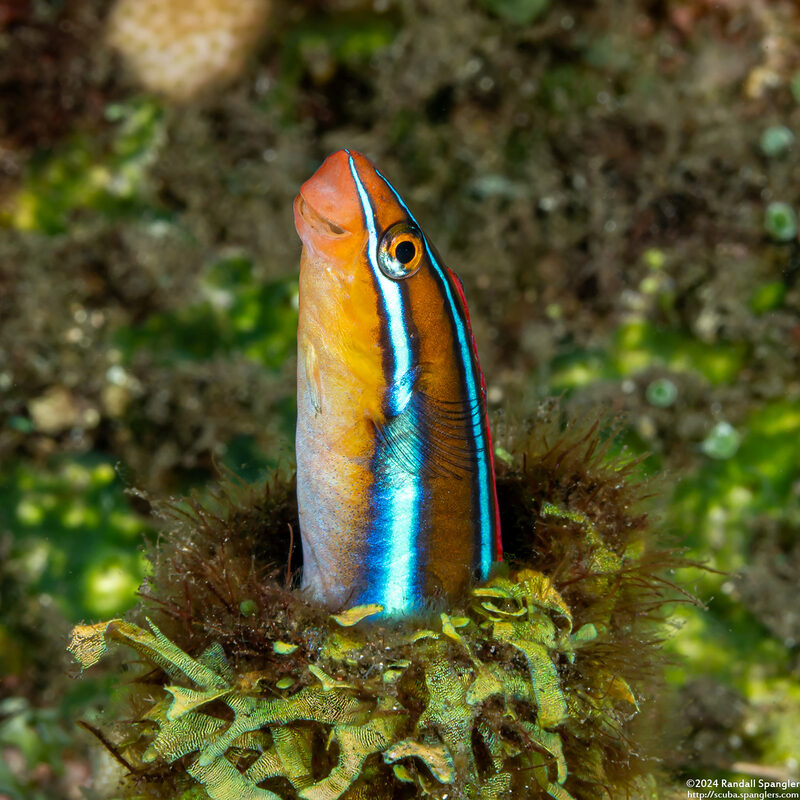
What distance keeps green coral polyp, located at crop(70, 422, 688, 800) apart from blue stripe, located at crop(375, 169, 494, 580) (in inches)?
4.1

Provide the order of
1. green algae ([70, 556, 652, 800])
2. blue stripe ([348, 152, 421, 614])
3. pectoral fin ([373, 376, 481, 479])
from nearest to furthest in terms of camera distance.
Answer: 1. green algae ([70, 556, 652, 800])
2. blue stripe ([348, 152, 421, 614])
3. pectoral fin ([373, 376, 481, 479])

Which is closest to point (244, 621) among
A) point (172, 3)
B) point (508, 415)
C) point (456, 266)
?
point (508, 415)

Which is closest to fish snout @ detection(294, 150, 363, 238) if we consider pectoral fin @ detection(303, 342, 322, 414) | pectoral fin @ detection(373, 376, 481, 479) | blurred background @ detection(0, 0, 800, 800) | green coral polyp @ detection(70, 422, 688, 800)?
pectoral fin @ detection(303, 342, 322, 414)

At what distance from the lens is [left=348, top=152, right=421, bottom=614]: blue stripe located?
65.6 inches

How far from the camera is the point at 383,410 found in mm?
1773

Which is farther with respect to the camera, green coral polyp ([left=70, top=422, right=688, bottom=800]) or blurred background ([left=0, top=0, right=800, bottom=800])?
blurred background ([left=0, top=0, right=800, bottom=800])

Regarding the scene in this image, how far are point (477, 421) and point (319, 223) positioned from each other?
724 mm

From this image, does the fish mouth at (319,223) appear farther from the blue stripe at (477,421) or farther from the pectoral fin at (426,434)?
the pectoral fin at (426,434)

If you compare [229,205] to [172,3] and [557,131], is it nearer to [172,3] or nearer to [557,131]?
[172,3]

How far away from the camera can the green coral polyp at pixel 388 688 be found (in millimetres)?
1594

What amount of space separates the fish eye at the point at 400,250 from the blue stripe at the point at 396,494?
2 centimetres

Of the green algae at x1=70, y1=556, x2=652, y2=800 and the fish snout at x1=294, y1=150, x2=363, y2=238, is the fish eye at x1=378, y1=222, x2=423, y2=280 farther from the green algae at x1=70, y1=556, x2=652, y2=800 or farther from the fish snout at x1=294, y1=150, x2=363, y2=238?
the green algae at x1=70, y1=556, x2=652, y2=800

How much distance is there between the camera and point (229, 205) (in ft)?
15.9

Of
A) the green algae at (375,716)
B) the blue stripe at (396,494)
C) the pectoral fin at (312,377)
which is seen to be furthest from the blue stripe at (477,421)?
the pectoral fin at (312,377)
